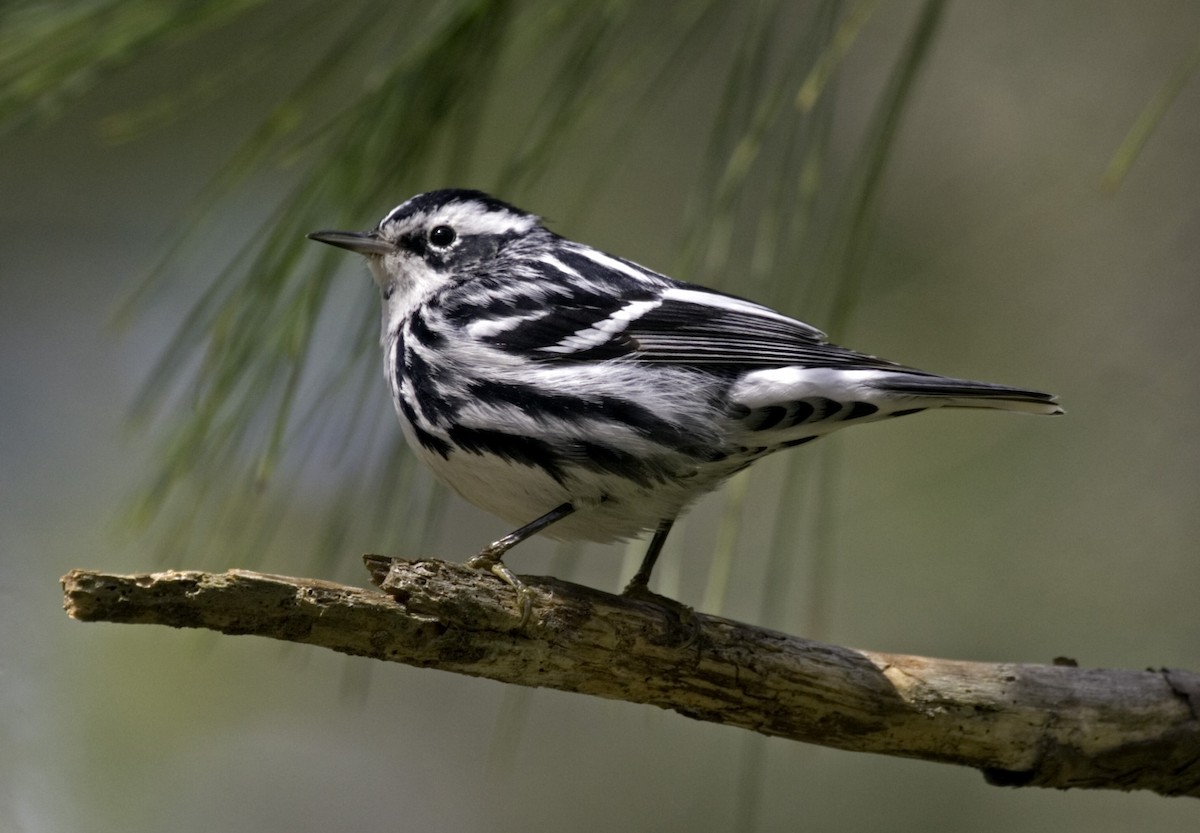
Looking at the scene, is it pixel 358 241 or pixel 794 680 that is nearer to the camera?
pixel 794 680

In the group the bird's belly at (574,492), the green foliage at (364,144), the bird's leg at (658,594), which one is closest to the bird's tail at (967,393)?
the green foliage at (364,144)

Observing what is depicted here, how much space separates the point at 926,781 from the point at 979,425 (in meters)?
1.04

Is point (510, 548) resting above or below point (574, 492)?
below

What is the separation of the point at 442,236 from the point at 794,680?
107 cm

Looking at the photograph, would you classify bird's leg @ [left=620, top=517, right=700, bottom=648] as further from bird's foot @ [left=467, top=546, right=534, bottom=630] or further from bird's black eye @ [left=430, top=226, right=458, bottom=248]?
bird's black eye @ [left=430, top=226, right=458, bottom=248]

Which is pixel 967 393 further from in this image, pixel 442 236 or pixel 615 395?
pixel 442 236

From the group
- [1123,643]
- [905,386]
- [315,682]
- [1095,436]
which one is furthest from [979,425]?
[315,682]

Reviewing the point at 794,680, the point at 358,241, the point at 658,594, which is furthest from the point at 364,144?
the point at 794,680

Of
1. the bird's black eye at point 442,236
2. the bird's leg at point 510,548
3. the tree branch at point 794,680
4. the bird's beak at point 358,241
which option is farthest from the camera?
the bird's black eye at point 442,236

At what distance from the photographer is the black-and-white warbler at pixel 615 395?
1841 millimetres

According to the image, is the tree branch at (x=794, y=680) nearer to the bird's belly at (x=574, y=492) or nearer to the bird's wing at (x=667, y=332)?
the bird's belly at (x=574, y=492)

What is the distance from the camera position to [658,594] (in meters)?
1.85

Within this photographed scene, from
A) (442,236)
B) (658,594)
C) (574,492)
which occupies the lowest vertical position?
(658,594)

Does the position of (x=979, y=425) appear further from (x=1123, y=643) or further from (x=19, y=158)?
(x=19, y=158)
